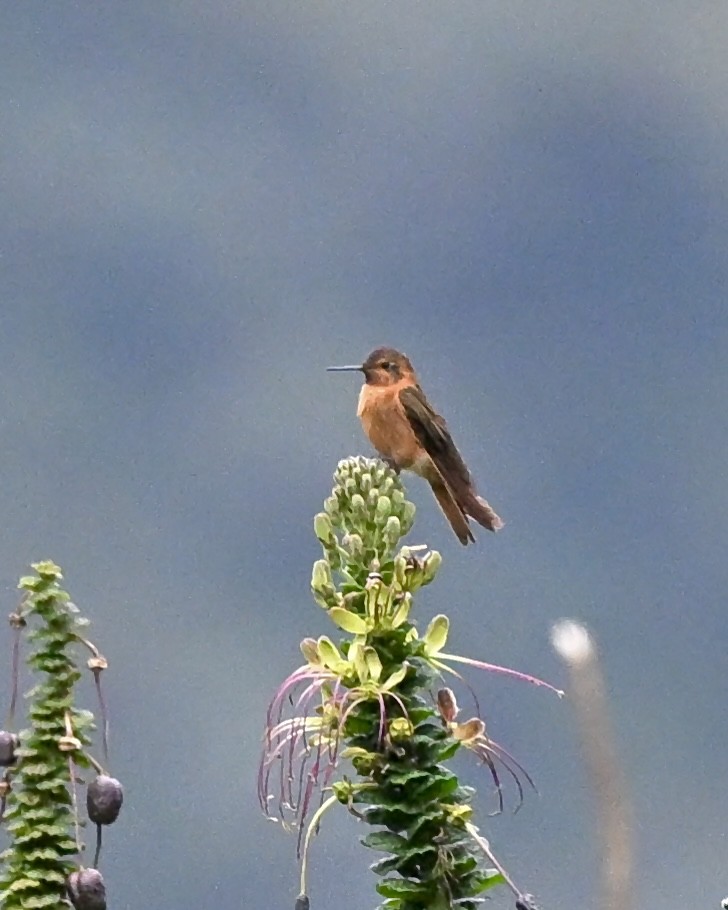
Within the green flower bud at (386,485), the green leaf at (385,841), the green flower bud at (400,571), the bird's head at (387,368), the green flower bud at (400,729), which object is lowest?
the green leaf at (385,841)

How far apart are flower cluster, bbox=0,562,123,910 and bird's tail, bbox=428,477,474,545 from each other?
1.00m

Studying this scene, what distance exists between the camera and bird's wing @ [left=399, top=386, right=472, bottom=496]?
1698mm

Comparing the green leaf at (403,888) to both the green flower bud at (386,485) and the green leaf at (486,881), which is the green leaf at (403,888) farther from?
the green flower bud at (386,485)

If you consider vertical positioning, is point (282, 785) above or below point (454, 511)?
below

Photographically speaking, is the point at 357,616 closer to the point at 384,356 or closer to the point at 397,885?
the point at 397,885

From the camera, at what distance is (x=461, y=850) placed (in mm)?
921

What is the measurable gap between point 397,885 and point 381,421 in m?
1.15

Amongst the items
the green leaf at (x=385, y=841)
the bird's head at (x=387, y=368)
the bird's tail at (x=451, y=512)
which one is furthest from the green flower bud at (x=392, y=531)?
the bird's head at (x=387, y=368)

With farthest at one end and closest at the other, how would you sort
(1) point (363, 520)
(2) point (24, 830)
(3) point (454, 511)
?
(3) point (454, 511) → (1) point (363, 520) → (2) point (24, 830)

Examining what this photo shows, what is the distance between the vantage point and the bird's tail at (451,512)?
1856 millimetres

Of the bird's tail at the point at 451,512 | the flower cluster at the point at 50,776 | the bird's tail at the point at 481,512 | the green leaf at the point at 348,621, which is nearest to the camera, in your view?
the flower cluster at the point at 50,776

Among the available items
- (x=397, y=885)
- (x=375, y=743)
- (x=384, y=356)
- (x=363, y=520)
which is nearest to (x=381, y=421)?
(x=384, y=356)

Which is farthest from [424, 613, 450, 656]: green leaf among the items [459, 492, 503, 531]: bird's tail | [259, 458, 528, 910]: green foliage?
[459, 492, 503, 531]: bird's tail

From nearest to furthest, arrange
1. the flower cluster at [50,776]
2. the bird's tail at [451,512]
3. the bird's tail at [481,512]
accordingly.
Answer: the flower cluster at [50,776] < the bird's tail at [481,512] < the bird's tail at [451,512]
